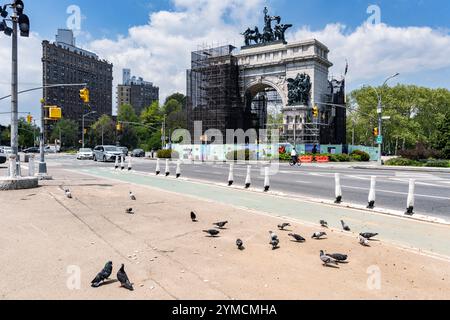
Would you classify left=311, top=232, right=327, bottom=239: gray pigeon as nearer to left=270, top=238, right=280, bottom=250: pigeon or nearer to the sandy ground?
the sandy ground

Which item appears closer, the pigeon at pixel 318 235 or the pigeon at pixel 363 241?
the pigeon at pixel 363 241

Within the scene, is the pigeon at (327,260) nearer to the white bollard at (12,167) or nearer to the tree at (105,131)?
the white bollard at (12,167)

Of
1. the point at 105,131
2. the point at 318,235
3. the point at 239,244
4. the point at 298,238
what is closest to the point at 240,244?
the point at 239,244

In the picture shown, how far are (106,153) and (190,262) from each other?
1398 inches

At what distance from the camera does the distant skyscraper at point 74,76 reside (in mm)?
85625

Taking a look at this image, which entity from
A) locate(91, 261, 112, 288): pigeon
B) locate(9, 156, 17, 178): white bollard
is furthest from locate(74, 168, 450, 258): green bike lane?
locate(9, 156, 17, 178): white bollard

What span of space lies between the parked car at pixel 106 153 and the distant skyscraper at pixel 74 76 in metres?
34.4

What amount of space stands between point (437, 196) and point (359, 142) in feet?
310

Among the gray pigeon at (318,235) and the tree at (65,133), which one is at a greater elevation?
the tree at (65,133)

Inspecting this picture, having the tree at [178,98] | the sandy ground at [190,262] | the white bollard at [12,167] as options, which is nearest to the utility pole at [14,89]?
the white bollard at [12,167]

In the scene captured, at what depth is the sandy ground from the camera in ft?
13.9
